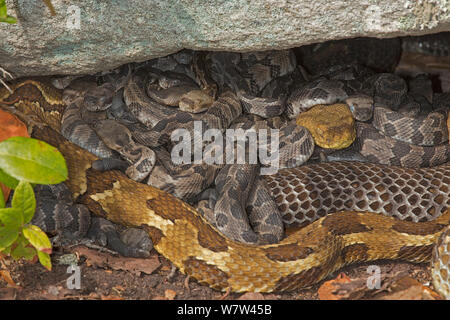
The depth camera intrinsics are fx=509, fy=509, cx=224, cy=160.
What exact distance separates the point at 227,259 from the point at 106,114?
2.53 metres

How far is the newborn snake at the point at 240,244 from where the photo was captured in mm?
3846

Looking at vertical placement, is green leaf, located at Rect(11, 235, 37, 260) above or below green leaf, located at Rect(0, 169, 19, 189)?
below

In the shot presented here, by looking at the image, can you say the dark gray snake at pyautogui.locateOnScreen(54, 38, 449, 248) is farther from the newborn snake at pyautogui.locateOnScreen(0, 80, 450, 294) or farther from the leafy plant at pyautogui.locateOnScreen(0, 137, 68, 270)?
the leafy plant at pyautogui.locateOnScreen(0, 137, 68, 270)

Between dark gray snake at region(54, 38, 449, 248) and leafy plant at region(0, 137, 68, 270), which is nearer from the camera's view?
leafy plant at region(0, 137, 68, 270)

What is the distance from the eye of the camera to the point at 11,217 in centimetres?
330

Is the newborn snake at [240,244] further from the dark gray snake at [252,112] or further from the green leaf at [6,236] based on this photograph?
the green leaf at [6,236]

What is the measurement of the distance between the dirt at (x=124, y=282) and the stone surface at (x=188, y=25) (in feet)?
5.82

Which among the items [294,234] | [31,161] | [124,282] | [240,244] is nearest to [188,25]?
[31,161]

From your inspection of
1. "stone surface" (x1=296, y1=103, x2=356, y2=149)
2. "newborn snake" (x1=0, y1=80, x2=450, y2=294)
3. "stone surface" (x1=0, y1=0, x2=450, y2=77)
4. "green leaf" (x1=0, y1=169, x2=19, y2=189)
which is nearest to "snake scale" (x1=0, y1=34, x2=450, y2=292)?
"newborn snake" (x1=0, y1=80, x2=450, y2=294)

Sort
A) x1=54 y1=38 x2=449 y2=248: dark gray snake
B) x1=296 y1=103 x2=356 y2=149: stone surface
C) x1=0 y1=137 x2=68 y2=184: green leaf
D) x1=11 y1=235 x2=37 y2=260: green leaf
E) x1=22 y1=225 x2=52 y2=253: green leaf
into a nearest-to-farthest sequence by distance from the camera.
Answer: x1=0 y1=137 x2=68 y2=184: green leaf → x1=22 y1=225 x2=52 y2=253: green leaf → x1=11 y1=235 x2=37 y2=260: green leaf → x1=54 y1=38 x2=449 y2=248: dark gray snake → x1=296 y1=103 x2=356 y2=149: stone surface

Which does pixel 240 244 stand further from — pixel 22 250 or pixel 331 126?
pixel 331 126

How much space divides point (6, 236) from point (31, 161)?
539mm

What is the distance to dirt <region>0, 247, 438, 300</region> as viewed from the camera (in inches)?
140

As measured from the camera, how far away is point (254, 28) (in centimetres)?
410
